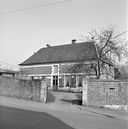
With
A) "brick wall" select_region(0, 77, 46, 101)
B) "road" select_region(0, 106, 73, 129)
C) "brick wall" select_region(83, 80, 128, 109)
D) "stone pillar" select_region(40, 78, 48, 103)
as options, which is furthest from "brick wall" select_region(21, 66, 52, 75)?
"road" select_region(0, 106, 73, 129)

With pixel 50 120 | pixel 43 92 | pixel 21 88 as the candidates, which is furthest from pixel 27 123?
pixel 21 88

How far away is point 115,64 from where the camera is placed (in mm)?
22344

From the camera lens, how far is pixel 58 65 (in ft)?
112

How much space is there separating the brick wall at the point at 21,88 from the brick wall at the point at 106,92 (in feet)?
13.8

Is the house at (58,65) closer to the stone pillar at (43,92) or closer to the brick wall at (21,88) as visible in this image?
the brick wall at (21,88)

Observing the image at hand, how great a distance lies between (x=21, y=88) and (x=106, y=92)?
7.62 meters

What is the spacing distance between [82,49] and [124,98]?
19.1m

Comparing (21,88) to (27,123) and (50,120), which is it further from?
(27,123)

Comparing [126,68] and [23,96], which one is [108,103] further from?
[126,68]

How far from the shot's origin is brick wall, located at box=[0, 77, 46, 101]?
55.9 feet

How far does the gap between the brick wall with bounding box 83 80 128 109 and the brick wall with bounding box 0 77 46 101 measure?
13.8 ft

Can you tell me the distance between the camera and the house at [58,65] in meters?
31.9

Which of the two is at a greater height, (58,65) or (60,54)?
(60,54)

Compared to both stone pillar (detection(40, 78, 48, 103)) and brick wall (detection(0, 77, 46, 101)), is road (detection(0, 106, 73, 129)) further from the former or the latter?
brick wall (detection(0, 77, 46, 101))
